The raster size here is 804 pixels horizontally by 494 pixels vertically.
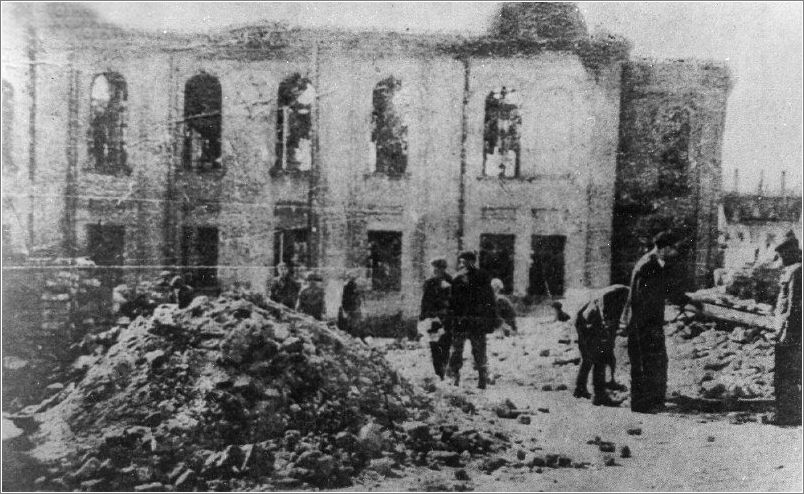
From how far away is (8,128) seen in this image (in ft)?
11.8

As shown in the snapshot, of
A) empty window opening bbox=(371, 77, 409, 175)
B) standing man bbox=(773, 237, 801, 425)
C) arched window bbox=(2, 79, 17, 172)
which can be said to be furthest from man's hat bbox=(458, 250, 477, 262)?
arched window bbox=(2, 79, 17, 172)

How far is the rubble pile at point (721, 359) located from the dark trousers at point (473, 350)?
1415 millimetres

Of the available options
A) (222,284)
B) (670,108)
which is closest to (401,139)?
(222,284)

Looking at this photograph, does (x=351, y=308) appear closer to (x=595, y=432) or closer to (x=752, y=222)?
(x=595, y=432)

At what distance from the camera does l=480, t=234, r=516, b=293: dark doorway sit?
3789 mm

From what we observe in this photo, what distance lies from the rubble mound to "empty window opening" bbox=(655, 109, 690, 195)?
2407 mm

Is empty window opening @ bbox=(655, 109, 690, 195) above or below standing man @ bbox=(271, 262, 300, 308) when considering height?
above

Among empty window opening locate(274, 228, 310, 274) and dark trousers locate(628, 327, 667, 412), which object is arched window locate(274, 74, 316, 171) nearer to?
empty window opening locate(274, 228, 310, 274)

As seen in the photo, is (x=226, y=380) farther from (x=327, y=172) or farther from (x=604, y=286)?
(x=604, y=286)

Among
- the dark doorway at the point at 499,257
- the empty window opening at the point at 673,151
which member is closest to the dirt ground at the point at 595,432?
the dark doorway at the point at 499,257

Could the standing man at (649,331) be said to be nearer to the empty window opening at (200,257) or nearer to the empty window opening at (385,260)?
the empty window opening at (385,260)

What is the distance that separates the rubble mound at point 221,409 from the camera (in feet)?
11.3

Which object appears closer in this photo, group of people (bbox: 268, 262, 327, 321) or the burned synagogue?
the burned synagogue

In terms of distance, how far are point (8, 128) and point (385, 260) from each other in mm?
2735
